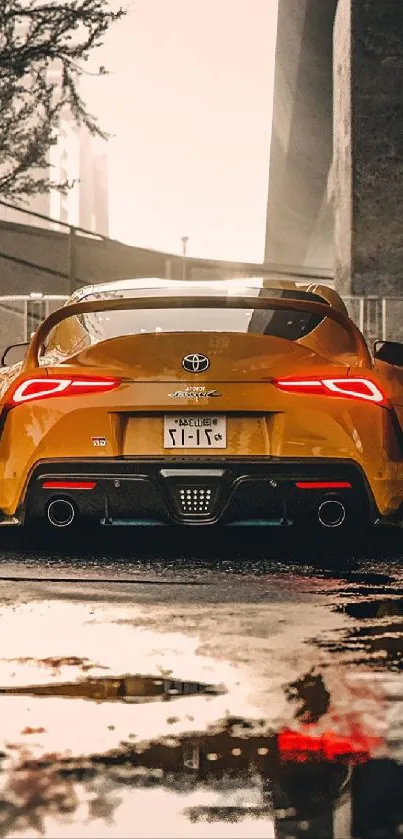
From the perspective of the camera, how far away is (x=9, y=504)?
23.8 feet

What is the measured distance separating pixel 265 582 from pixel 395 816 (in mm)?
3467

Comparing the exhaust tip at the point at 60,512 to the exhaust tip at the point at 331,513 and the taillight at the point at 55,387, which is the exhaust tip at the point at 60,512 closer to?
the taillight at the point at 55,387

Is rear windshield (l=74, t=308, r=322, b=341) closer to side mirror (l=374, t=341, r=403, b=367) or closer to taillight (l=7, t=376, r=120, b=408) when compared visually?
taillight (l=7, t=376, r=120, b=408)

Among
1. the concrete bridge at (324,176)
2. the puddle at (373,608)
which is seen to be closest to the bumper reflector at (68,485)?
the puddle at (373,608)

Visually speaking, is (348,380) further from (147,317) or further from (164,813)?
(164,813)

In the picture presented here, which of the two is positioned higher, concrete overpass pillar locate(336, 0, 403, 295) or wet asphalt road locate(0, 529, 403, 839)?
concrete overpass pillar locate(336, 0, 403, 295)

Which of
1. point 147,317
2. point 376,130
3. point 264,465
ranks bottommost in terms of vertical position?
point 264,465

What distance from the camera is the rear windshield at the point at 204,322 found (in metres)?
7.34

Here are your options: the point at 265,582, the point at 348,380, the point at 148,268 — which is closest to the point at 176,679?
the point at 265,582

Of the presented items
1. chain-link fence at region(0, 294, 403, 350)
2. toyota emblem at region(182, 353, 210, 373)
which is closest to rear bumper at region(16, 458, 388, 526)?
toyota emblem at region(182, 353, 210, 373)

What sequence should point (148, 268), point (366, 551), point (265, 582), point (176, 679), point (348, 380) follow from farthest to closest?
point (148, 268), point (366, 551), point (348, 380), point (265, 582), point (176, 679)

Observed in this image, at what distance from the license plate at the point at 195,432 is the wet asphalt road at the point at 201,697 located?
2.00 feet

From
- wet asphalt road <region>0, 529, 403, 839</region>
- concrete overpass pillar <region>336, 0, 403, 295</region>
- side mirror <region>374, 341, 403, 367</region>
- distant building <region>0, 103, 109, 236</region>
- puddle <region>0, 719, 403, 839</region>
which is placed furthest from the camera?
distant building <region>0, 103, 109, 236</region>

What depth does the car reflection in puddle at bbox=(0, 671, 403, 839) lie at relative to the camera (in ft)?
10.2
